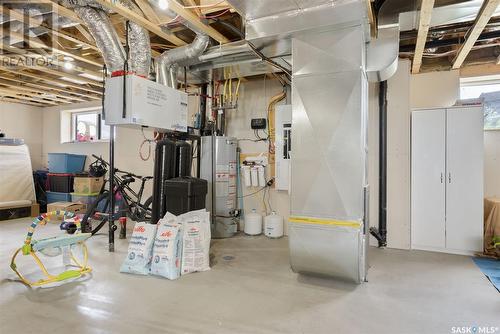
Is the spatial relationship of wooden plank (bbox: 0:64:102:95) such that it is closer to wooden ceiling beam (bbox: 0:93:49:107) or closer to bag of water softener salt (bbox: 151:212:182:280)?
wooden ceiling beam (bbox: 0:93:49:107)

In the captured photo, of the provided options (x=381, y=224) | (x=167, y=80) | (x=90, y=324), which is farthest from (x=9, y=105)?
(x=381, y=224)

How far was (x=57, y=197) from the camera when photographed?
6.33m

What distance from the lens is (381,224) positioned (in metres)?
4.05

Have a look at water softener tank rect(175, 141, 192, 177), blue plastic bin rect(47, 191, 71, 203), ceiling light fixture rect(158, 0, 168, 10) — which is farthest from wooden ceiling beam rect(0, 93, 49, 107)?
ceiling light fixture rect(158, 0, 168, 10)

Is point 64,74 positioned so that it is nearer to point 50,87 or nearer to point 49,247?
point 50,87

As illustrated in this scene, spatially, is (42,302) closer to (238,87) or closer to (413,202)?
(238,87)

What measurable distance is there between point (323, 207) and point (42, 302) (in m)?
2.51

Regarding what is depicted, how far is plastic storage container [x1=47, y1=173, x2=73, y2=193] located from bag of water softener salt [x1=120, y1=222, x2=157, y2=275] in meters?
4.11

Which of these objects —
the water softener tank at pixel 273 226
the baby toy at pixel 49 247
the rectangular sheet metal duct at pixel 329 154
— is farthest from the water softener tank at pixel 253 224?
the baby toy at pixel 49 247

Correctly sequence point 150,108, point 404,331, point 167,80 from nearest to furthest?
point 404,331 < point 150,108 < point 167,80

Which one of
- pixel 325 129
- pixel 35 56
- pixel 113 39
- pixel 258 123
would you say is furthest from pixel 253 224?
pixel 35 56

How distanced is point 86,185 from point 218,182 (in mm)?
3022

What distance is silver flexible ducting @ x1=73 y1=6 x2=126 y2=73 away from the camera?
2947 mm

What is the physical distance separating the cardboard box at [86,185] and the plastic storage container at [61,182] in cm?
36
